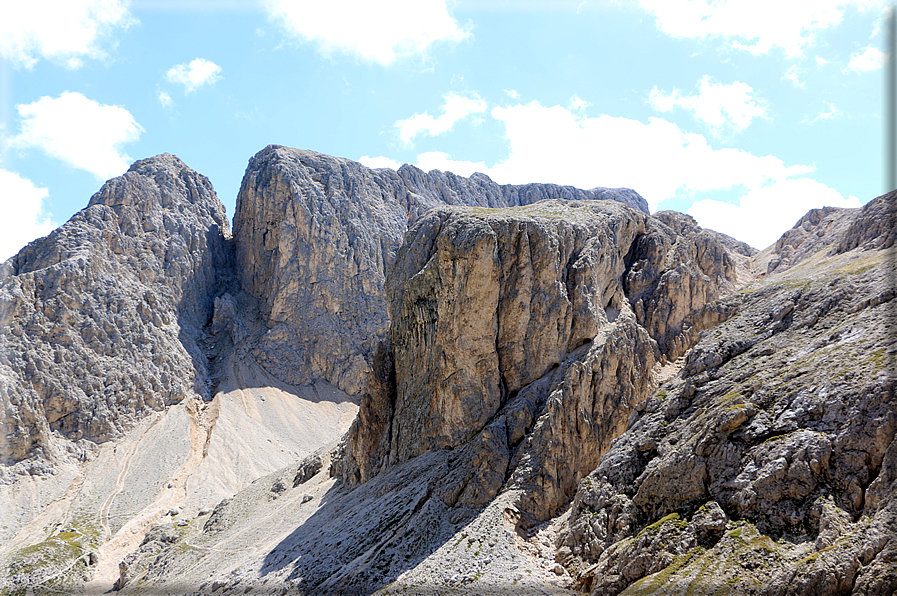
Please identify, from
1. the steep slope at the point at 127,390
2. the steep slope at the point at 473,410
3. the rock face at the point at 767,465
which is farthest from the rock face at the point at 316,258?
the rock face at the point at 767,465

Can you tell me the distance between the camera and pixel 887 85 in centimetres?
2316

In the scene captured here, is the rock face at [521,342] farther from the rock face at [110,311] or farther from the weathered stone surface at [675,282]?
the rock face at [110,311]

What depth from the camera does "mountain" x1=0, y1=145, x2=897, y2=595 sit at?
29.8 meters

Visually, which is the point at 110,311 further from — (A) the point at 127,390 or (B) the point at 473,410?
(B) the point at 473,410

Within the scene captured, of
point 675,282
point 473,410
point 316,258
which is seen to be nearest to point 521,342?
point 473,410

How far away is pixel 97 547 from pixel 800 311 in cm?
7890

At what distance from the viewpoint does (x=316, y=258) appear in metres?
133

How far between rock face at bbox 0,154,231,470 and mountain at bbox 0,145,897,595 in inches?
18.6

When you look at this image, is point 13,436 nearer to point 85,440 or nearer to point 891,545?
point 85,440

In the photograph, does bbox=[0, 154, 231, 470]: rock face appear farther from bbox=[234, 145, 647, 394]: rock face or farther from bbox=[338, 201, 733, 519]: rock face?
bbox=[338, 201, 733, 519]: rock face

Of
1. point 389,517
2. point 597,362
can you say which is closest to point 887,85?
point 597,362

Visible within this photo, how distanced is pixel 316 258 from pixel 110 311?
40.9 metres

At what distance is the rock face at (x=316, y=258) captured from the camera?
126938 mm

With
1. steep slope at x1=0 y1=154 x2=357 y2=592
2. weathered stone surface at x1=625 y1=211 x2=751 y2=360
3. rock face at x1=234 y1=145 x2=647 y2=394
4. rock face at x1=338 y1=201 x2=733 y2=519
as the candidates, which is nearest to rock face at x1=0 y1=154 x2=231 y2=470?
steep slope at x1=0 y1=154 x2=357 y2=592
